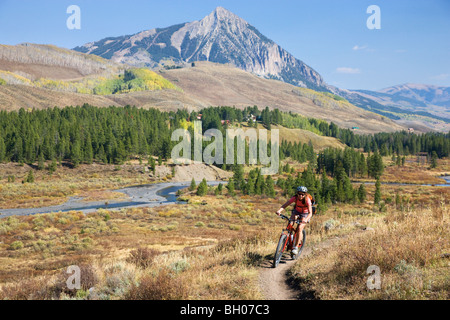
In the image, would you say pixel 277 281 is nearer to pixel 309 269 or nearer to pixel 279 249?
pixel 309 269

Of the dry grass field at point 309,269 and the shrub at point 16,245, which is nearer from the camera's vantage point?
the dry grass field at point 309,269

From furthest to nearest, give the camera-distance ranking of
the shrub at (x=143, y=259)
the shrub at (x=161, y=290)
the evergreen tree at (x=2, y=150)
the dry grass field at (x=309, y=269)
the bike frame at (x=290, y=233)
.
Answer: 1. the evergreen tree at (x=2, y=150)
2. the shrub at (x=143, y=259)
3. the bike frame at (x=290, y=233)
4. the shrub at (x=161, y=290)
5. the dry grass field at (x=309, y=269)

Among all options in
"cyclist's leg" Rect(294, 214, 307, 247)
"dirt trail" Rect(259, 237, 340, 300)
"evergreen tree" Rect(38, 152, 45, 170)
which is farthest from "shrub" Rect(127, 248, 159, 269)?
"evergreen tree" Rect(38, 152, 45, 170)

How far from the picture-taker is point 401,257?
351 inches

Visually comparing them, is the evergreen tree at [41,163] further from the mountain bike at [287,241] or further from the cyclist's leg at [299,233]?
the cyclist's leg at [299,233]

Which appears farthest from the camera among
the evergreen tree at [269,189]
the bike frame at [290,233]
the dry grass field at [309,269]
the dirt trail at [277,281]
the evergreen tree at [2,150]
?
the evergreen tree at [2,150]

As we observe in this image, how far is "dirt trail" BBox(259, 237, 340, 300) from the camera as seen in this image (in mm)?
8859

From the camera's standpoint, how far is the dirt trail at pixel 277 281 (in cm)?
886

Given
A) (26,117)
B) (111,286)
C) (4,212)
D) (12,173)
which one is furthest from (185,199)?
(26,117)

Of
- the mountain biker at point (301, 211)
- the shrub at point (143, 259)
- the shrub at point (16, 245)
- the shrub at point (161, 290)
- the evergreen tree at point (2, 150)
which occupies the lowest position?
the shrub at point (16, 245)

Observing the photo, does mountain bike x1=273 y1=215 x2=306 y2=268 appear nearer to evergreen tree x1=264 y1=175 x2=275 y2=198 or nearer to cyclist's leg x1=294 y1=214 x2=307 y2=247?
cyclist's leg x1=294 y1=214 x2=307 y2=247

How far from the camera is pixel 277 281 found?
1006cm

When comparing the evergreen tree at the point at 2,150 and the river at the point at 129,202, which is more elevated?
the evergreen tree at the point at 2,150

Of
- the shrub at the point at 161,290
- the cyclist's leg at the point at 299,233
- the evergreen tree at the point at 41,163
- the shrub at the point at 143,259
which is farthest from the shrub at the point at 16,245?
the evergreen tree at the point at 41,163
